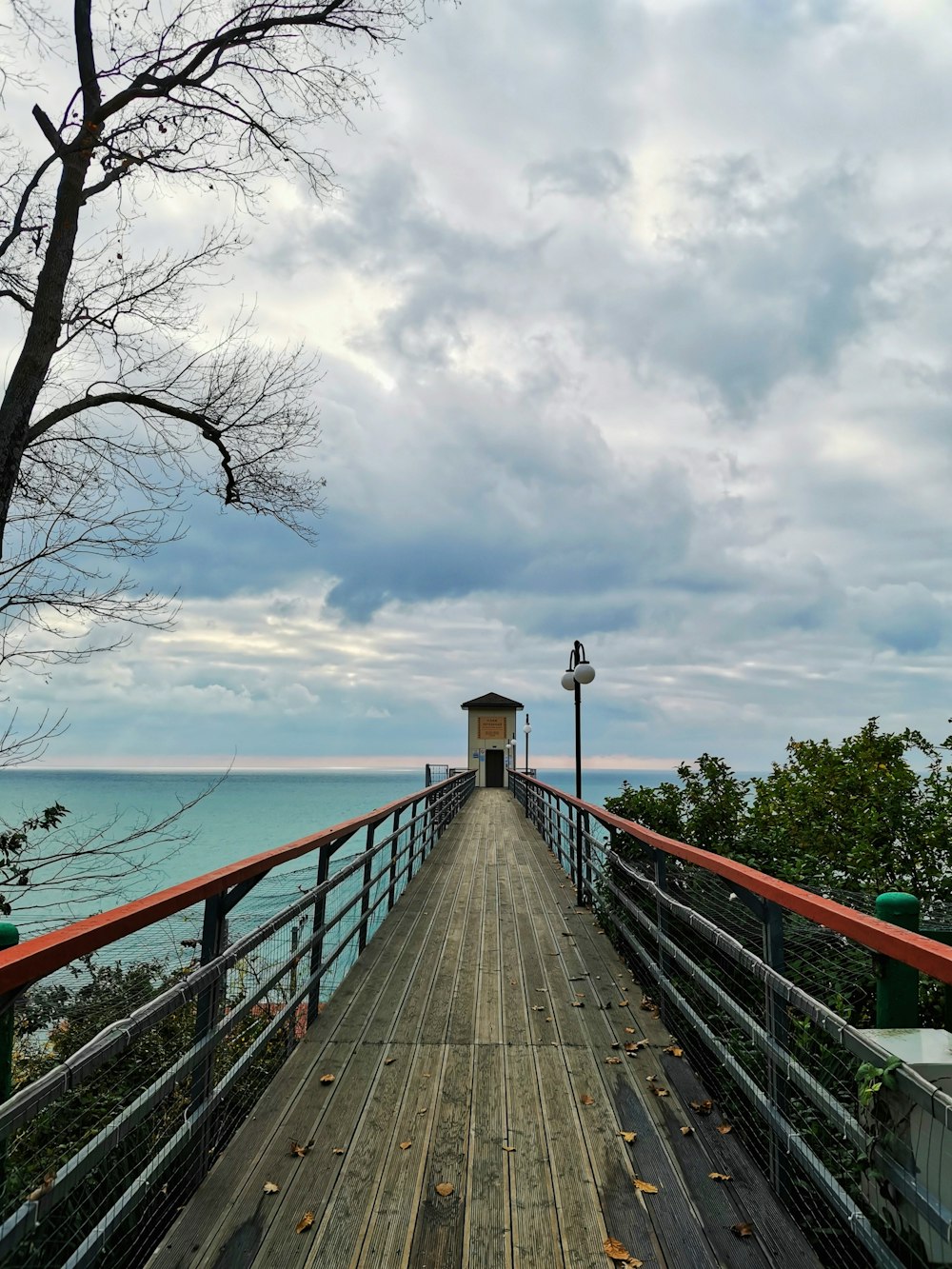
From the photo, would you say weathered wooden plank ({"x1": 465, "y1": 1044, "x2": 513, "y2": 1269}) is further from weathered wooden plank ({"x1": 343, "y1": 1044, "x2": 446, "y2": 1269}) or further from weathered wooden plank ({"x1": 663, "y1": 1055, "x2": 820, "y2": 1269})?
weathered wooden plank ({"x1": 663, "y1": 1055, "x2": 820, "y2": 1269})

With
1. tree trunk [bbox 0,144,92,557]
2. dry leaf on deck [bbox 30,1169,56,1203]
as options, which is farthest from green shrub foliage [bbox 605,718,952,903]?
tree trunk [bbox 0,144,92,557]

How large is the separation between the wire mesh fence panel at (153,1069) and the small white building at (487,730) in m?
30.9

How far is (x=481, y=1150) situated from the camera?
9.10 ft

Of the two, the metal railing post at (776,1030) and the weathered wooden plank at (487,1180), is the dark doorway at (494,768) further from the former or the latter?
the metal railing post at (776,1030)

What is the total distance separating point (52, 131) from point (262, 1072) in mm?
7571

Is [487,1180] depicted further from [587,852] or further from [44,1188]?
[587,852]

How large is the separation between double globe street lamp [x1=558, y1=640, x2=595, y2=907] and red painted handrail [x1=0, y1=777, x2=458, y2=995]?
463 cm

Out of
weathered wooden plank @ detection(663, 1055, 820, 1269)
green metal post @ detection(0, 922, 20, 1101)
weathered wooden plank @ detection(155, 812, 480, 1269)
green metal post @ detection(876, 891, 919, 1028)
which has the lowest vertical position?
weathered wooden plank @ detection(155, 812, 480, 1269)

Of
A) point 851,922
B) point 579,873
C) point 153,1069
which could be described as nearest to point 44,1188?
point 153,1069

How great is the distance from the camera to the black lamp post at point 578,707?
24.6 feet

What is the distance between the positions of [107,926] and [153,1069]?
181 centimetres

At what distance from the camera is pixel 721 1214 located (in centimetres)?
238

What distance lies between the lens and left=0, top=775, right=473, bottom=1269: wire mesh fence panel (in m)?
1.75

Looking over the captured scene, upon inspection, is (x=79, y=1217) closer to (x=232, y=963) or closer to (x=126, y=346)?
(x=232, y=963)
